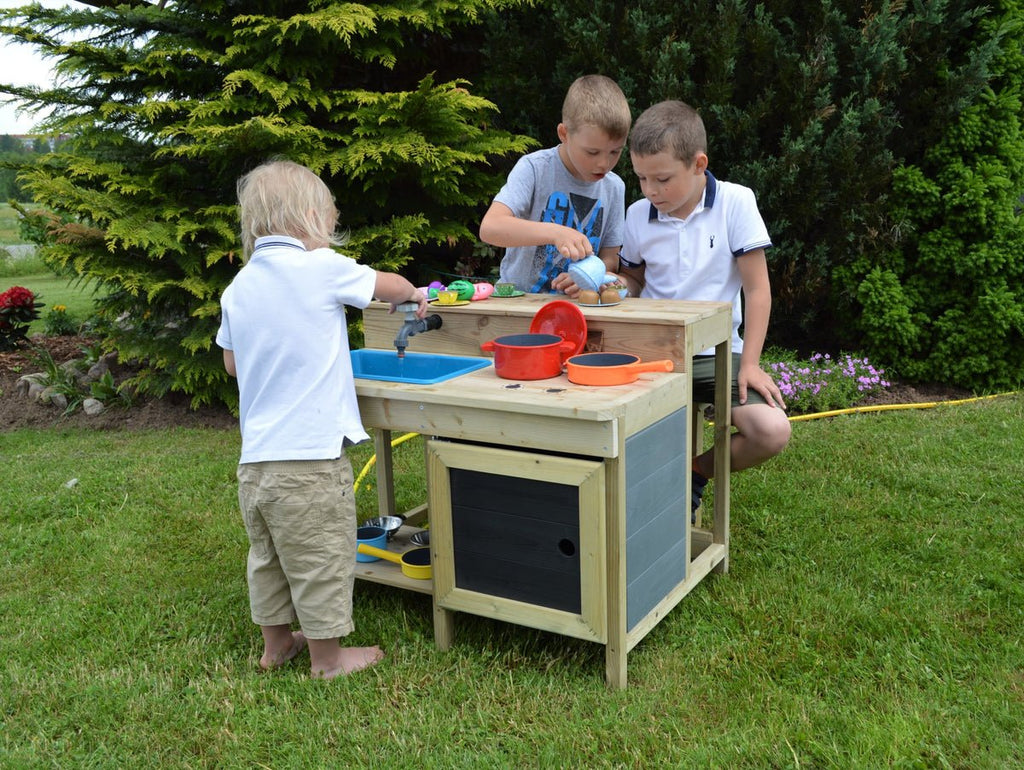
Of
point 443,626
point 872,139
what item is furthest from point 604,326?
point 872,139

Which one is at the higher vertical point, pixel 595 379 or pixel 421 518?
pixel 595 379

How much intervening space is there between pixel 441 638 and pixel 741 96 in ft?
14.0

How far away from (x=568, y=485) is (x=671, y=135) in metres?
1.24

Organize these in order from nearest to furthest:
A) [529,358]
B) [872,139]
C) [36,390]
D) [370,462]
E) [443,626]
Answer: [529,358], [443,626], [370,462], [872,139], [36,390]

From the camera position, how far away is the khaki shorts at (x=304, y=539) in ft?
8.18

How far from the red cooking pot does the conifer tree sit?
9.44ft

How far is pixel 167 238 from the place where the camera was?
5.23m

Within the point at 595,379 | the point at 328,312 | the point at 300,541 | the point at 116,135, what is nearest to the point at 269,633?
the point at 300,541

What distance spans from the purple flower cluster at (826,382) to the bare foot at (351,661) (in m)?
3.26

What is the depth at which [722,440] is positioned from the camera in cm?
317

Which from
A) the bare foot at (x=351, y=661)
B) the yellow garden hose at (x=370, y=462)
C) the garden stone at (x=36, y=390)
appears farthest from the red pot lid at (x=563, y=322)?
the garden stone at (x=36, y=390)

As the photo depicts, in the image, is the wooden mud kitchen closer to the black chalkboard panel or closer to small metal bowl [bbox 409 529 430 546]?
the black chalkboard panel

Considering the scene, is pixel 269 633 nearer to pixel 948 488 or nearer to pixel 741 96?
pixel 948 488

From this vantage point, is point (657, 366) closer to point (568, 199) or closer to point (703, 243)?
point (703, 243)
